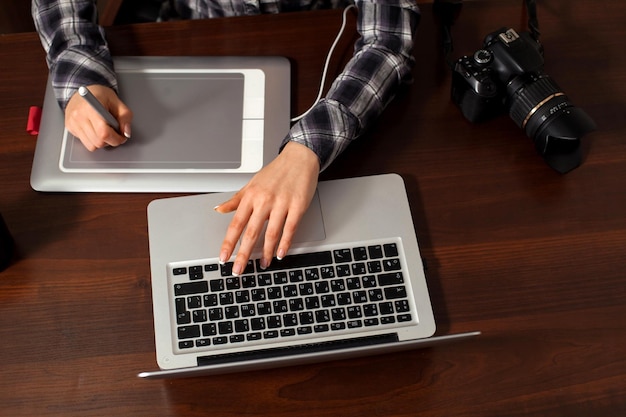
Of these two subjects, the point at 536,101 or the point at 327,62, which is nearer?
the point at 536,101

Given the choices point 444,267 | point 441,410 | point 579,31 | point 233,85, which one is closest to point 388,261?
point 444,267

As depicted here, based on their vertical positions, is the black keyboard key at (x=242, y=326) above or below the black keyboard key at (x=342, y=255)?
below

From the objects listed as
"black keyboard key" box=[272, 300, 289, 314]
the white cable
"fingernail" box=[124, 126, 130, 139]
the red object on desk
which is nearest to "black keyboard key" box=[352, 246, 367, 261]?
"black keyboard key" box=[272, 300, 289, 314]

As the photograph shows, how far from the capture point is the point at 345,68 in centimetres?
96

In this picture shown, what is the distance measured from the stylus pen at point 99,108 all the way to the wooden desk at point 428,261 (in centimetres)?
10

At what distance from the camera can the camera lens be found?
0.86m

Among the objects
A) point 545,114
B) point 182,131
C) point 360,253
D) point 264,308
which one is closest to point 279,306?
point 264,308

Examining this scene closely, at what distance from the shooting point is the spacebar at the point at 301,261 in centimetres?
83

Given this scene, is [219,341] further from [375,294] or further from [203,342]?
[375,294]

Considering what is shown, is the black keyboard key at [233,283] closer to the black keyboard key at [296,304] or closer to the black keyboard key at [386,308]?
the black keyboard key at [296,304]

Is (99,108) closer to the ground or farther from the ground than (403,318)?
farther from the ground

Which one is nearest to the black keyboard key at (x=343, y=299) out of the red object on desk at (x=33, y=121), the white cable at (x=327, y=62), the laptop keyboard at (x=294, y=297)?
the laptop keyboard at (x=294, y=297)

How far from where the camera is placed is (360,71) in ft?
3.09

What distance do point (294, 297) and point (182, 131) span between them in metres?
0.28
